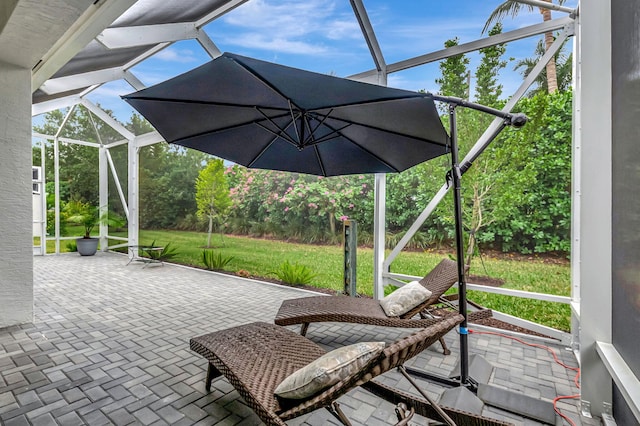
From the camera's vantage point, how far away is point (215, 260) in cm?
771

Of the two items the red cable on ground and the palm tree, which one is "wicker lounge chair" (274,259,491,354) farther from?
the palm tree

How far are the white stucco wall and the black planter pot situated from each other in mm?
6229

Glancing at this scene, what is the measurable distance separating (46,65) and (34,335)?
10.7 ft

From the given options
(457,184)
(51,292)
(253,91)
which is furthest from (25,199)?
(457,184)

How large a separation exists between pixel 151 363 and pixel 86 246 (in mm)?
8244

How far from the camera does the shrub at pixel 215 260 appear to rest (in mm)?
7633

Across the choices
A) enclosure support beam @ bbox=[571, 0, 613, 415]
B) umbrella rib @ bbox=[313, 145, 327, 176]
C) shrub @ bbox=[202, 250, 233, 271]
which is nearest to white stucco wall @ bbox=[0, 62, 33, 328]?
umbrella rib @ bbox=[313, 145, 327, 176]

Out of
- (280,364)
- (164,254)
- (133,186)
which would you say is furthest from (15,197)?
(133,186)

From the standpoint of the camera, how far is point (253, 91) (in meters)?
2.52

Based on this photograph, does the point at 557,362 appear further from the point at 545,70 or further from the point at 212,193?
the point at 212,193

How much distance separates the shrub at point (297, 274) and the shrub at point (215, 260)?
1.85 meters

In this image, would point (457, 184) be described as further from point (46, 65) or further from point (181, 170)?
point (181, 170)

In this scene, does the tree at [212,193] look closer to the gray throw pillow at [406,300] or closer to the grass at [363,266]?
the grass at [363,266]

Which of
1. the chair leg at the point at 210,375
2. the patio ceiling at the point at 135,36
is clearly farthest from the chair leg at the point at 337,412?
the patio ceiling at the point at 135,36
